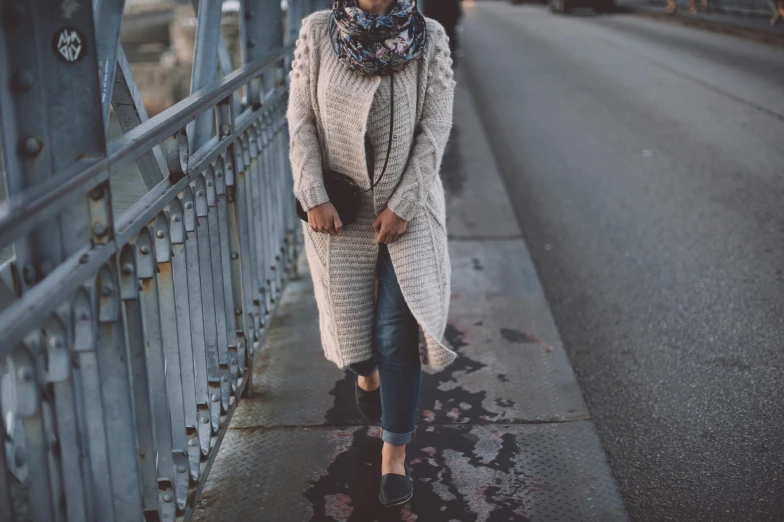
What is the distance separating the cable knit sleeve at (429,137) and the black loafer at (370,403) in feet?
3.16

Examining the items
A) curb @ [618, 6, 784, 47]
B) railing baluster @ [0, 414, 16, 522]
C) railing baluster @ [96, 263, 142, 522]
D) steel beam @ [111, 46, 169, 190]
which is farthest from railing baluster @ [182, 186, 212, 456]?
curb @ [618, 6, 784, 47]

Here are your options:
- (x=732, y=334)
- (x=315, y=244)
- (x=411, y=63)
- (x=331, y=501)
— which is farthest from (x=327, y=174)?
(x=732, y=334)

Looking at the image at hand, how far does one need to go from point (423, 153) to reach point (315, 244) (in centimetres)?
50

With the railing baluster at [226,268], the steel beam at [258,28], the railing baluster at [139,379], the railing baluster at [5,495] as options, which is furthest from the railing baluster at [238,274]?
the railing baluster at [5,495]

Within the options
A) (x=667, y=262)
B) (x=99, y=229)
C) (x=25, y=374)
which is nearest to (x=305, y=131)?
(x=99, y=229)

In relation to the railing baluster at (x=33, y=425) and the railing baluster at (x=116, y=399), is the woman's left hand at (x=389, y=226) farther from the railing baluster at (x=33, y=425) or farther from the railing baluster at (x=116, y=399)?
the railing baluster at (x=33, y=425)

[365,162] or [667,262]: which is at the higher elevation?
[365,162]

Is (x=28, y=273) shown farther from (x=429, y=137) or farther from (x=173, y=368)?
(x=429, y=137)

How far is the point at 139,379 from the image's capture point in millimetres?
2230

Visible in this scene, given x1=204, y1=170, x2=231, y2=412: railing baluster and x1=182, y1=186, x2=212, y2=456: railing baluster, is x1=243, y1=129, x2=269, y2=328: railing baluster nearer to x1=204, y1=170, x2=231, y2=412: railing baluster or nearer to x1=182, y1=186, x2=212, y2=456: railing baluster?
x1=204, y1=170, x2=231, y2=412: railing baluster

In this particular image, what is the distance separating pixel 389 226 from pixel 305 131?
430mm

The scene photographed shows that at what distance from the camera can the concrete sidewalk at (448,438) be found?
2965mm

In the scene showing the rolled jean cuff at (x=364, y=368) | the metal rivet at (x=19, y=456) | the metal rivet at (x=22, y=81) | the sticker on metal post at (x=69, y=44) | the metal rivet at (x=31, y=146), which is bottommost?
the rolled jean cuff at (x=364, y=368)

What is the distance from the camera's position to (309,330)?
4.53 metres
